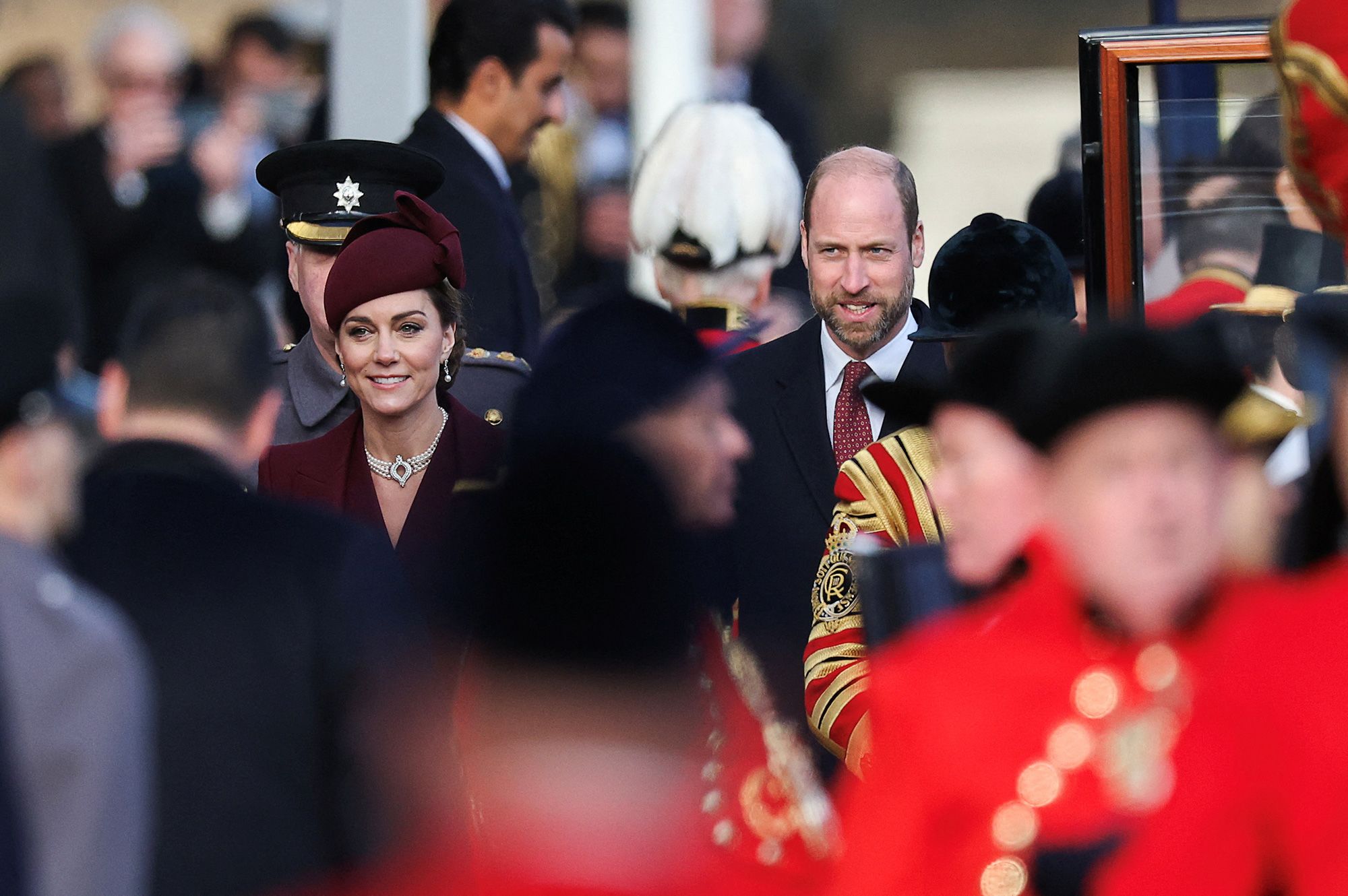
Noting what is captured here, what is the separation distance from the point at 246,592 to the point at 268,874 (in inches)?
15.2

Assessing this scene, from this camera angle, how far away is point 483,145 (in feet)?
18.1

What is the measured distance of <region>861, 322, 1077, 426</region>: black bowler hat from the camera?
2480mm

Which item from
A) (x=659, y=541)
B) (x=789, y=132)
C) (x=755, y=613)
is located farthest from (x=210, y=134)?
(x=659, y=541)

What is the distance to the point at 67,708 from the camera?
2545mm

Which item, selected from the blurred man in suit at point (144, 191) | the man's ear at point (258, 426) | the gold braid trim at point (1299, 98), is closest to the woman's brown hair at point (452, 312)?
the man's ear at point (258, 426)

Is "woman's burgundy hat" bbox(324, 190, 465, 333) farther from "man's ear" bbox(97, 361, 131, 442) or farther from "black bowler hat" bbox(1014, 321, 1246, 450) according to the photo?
"black bowler hat" bbox(1014, 321, 1246, 450)

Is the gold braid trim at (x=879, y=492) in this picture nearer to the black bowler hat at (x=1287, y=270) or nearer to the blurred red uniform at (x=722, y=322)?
the black bowler hat at (x=1287, y=270)

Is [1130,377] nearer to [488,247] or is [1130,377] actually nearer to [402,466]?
[402,466]

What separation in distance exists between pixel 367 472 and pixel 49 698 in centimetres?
169

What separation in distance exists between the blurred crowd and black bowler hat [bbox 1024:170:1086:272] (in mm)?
659

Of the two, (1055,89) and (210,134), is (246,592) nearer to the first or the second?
(210,134)

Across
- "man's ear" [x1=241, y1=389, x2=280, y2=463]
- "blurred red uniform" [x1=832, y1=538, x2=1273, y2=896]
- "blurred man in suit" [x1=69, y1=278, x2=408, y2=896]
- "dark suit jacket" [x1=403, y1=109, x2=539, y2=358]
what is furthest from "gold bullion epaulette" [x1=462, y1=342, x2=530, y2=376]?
"blurred red uniform" [x1=832, y1=538, x2=1273, y2=896]

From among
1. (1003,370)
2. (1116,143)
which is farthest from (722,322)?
(1003,370)

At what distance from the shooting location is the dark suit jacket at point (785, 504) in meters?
4.22
